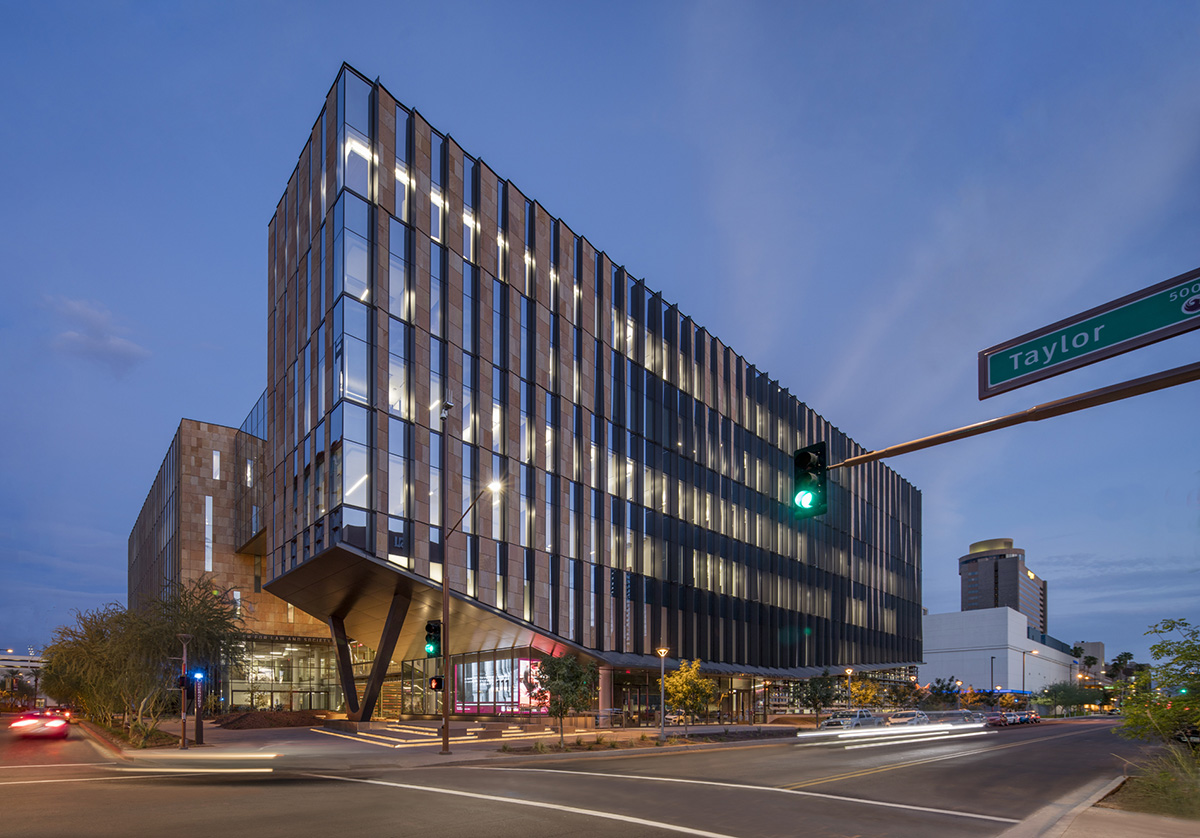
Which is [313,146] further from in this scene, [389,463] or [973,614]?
[973,614]

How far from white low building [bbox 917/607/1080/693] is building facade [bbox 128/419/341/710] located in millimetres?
108639

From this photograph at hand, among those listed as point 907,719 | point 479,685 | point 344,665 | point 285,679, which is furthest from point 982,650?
point 344,665

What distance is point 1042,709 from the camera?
141 m

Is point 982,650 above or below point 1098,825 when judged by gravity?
below

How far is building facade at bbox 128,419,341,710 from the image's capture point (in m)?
63.2

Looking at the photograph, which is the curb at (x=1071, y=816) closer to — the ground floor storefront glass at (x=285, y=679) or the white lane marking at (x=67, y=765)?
the white lane marking at (x=67, y=765)

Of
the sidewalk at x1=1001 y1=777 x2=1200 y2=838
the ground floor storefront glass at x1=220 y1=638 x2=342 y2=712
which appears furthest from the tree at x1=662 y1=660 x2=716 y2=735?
the ground floor storefront glass at x1=220 y1=638 x2=342 y2=712

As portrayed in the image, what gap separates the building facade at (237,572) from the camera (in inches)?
2489

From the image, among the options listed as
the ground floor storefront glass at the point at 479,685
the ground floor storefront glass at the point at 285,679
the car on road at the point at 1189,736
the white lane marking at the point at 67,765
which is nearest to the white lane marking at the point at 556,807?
the white lane marking at the point at 67,765

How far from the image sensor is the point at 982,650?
5561 inches

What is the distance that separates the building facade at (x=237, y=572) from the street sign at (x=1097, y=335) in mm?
60889

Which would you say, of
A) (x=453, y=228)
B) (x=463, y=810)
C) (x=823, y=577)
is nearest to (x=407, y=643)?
(x=453, y=228)

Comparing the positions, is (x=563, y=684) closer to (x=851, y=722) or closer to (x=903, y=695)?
(x=851, y=722)

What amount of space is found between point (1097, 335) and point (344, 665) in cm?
4298
